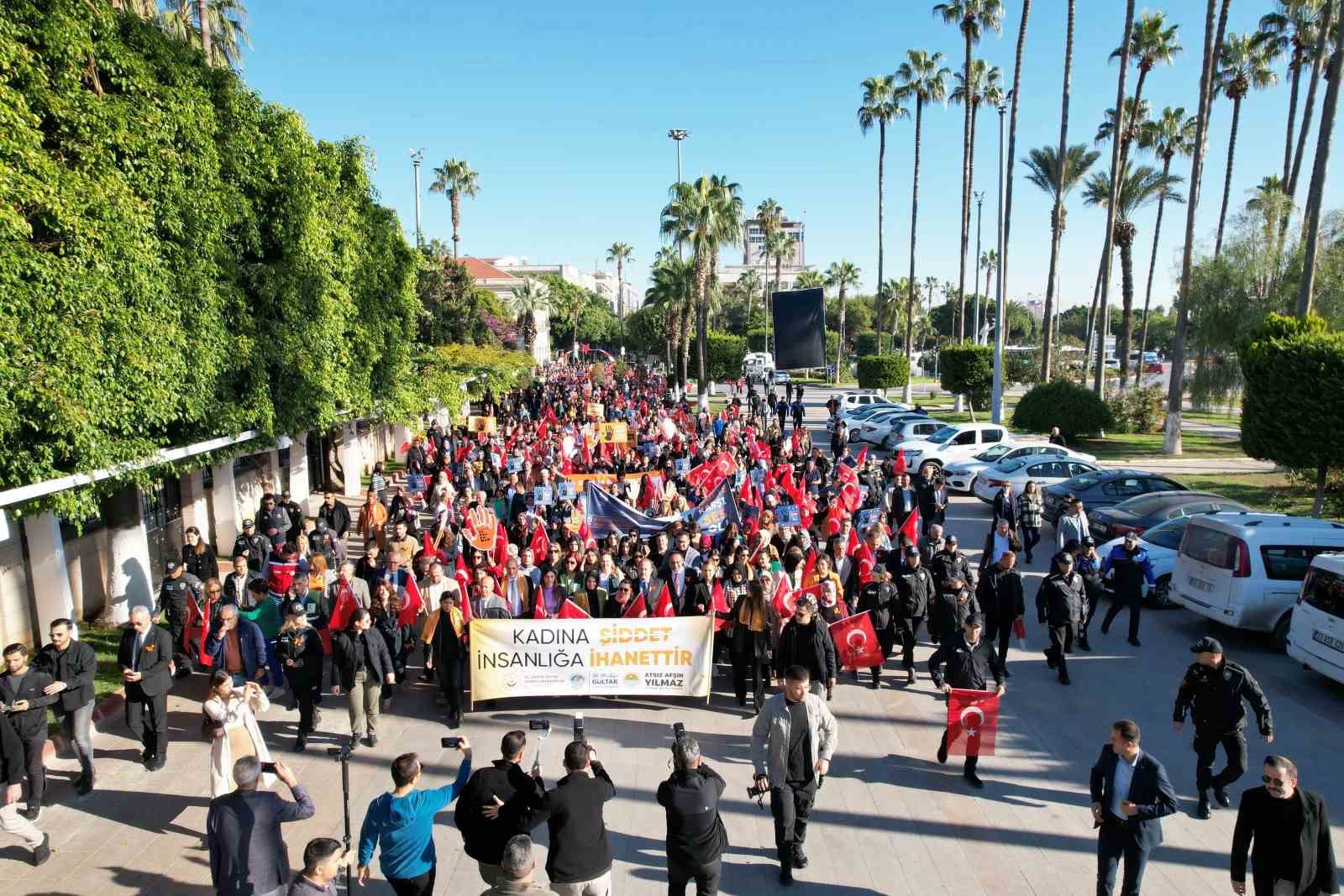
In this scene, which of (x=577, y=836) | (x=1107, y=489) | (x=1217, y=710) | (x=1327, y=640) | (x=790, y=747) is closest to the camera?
(x=577, y=836)

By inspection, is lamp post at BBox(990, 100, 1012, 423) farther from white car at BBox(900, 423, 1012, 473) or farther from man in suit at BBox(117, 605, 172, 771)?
man in suit at BBox(117, 605, 172, 771)

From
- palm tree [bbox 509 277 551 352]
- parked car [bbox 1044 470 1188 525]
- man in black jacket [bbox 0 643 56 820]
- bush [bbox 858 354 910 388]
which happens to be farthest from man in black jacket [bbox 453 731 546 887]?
palm tree [bbox 509 277 551 352]

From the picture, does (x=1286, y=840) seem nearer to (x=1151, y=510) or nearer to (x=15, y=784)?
(x=15, y=784)

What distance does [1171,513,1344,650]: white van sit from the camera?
34.7ft

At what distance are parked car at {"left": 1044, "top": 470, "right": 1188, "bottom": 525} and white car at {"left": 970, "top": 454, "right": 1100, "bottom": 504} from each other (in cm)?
150

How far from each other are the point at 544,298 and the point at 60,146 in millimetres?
69688

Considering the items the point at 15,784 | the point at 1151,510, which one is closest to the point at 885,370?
the point at 1151,510

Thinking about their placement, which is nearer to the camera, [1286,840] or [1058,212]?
[1286,840]

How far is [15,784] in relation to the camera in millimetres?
6504

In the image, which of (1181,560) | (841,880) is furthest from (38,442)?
(1181,560)

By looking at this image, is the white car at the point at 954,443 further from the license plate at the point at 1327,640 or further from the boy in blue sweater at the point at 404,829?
the boy in blue sweater at the point at 404,829

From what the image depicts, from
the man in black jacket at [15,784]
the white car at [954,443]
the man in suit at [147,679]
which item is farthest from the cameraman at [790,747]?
the white car at [954,443]

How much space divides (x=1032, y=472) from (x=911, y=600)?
38.0 feet

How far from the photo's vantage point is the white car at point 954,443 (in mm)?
24234
